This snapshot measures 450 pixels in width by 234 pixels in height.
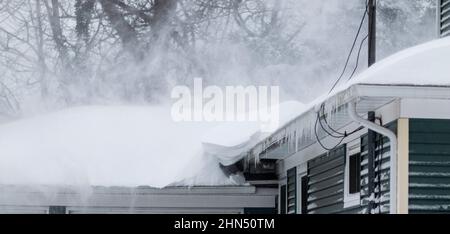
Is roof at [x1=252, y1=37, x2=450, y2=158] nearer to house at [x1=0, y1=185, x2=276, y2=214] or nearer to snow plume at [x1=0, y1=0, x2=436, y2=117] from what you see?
house at [x1=0, y1=185, x2=276, y2=214]

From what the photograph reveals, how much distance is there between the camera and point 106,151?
15.2 m

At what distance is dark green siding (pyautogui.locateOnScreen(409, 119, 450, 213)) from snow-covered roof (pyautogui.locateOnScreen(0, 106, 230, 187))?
215 inches

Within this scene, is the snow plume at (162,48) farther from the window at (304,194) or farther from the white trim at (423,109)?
the white trim at (423,109)

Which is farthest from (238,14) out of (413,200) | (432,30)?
(413,200)

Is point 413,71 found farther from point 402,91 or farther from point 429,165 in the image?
point 429,165

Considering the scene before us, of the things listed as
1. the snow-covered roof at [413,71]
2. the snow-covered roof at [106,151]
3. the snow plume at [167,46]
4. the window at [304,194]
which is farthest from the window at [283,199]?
the snow plume at [167,46]

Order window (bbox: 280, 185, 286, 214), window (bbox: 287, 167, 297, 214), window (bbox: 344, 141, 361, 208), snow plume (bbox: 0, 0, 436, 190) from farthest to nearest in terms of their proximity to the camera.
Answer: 1. snow plume (bbox: 0, 0, 436, 190)
2. window (bbox: 280, 185, 286, 214)
3. window (bbox: 287, 167, 297, 214)
4. window (bbox: 344, 141, 361, 208)

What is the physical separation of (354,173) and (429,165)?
163 centimetres

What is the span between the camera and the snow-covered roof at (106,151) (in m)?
13.5
